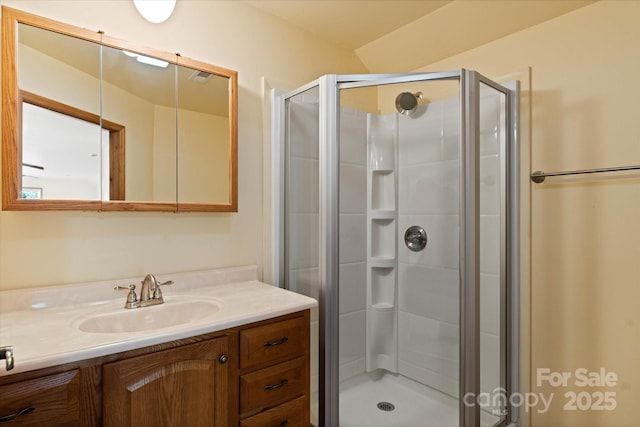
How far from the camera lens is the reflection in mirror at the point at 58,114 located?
118cm

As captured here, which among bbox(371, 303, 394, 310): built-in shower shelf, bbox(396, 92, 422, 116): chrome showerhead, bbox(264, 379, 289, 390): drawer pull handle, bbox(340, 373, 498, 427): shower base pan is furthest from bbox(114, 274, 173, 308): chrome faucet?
bbox(396, 92, 422, 116): chrome showerhead

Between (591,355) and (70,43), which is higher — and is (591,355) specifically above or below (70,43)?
below

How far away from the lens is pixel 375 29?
201 cm

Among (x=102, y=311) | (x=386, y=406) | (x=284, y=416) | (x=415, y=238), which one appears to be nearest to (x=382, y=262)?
(x=415, y=238)

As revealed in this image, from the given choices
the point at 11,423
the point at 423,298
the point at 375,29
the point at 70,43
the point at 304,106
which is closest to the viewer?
the point at 11,423

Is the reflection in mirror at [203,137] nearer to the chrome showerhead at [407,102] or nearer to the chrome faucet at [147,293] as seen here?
the chrome faucet at [147,293]

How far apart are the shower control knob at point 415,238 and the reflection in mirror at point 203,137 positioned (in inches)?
37.9

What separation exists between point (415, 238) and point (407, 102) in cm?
70

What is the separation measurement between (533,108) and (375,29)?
978mm

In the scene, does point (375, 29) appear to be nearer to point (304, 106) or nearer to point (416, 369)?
point (304, 106)

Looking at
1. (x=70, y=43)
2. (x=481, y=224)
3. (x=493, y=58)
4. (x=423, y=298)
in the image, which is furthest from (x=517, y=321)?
(x=70, y=43)

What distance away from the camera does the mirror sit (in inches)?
45.9

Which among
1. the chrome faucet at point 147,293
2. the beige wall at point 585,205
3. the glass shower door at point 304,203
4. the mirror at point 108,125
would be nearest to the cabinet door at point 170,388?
the chrome faucet at point 147,293

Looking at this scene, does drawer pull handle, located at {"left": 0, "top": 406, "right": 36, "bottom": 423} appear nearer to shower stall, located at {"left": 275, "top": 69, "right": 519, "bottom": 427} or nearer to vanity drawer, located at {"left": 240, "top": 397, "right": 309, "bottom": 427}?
vanity drawer, located at {"left": 240, "top": 397, "right": 309, "bottom": 427}
